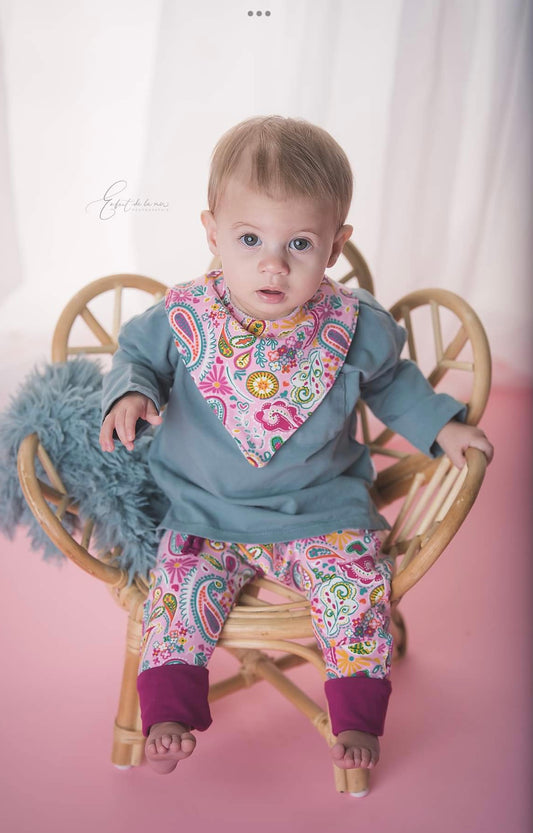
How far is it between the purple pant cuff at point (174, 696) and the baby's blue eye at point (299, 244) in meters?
0.59

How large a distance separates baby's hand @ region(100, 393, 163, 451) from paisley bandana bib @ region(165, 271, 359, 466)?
0.10m

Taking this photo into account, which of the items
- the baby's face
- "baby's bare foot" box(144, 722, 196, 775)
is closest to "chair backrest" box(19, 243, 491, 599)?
"baby's bare foot" box(144, 722, 196, 775)

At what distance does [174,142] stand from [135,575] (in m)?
0.82

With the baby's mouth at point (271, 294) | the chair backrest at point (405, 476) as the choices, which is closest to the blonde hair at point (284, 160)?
the baby's mouth at point (271, 294)

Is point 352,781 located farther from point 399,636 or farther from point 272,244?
point 272,244

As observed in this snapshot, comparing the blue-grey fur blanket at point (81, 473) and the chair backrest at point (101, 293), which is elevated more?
the chair backrest at point (101, 293)

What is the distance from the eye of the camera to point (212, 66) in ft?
5.27

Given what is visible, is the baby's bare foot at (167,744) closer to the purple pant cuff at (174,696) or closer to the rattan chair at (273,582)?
the purple pant cuff at (174,696)

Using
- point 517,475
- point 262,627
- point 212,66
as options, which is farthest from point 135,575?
point 517,475

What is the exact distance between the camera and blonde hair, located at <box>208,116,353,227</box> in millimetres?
1159

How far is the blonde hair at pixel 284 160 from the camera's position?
116cm

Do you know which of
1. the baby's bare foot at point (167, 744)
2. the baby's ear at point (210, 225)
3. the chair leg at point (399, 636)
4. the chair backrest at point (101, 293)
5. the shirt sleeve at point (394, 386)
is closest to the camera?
the baby's bare foot at point (167, 744)

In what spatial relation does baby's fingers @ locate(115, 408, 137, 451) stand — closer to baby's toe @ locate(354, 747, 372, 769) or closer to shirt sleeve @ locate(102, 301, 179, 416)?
shirt sleeve @ locate(102, 301, 179, 416)

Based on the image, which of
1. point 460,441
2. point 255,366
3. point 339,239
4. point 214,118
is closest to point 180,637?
point 255,366
